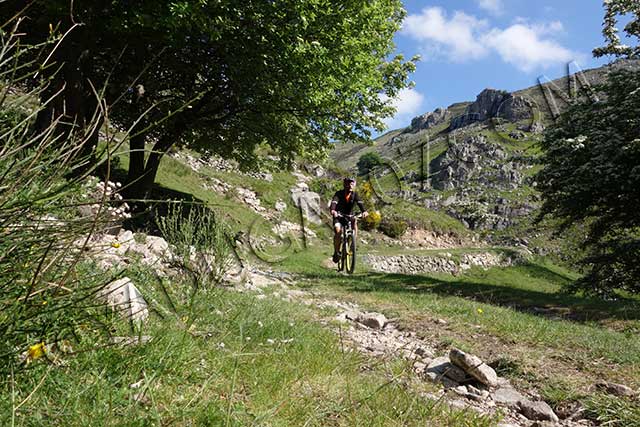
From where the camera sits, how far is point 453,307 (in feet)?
26.6

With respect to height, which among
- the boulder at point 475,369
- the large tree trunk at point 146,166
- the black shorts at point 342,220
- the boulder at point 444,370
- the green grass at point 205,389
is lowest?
the boulder at point 444,370

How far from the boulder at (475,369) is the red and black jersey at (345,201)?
7.26m

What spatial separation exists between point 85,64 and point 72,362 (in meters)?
12.6

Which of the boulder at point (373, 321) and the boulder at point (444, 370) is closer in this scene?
the boulder at point (444, 370)

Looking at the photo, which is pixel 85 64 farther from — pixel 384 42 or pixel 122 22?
pixel 384 42

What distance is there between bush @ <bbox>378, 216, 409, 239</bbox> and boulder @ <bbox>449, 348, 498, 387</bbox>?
33123 millimetres

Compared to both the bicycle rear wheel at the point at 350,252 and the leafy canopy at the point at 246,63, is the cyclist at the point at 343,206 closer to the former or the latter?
the bicycle rear wheel at the point at 350,252

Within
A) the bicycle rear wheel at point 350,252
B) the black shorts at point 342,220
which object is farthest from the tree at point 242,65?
the bicycle rear wheel at point 350,252

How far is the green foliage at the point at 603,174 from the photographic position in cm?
1318

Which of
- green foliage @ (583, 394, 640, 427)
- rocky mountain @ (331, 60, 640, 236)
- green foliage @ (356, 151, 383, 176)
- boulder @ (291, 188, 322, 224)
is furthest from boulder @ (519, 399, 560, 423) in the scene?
rocky mountain @ (331, 60, 640, 236)

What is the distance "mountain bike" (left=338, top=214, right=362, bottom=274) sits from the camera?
1152 centimetres

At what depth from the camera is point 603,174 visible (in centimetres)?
1322

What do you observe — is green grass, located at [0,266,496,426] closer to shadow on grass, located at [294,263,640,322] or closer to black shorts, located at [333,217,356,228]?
shadow on grass, located at [294,263,640,322]

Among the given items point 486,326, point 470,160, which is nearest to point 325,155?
point 486,326
